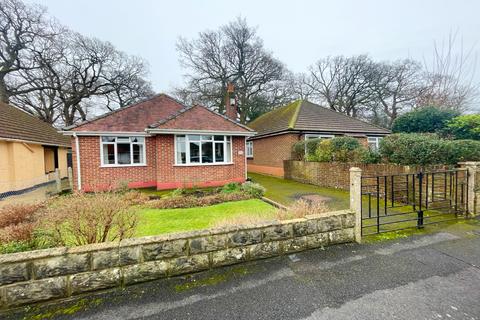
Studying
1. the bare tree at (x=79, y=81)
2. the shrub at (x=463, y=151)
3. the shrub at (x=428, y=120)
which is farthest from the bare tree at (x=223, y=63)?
the shrub at (x=463, y=151)

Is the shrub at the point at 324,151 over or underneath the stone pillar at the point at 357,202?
over

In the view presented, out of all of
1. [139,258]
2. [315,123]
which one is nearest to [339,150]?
[315,123]

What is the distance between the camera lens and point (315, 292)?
263cm

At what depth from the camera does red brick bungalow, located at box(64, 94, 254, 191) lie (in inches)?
409

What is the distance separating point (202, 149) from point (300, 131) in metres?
6.75

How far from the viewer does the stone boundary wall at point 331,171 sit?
720 cm

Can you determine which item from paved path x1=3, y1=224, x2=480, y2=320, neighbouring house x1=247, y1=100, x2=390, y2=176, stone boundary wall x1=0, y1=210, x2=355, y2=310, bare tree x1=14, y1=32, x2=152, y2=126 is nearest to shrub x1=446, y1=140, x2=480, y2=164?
paved path x1=3, y1=224, x2=480, y2=320

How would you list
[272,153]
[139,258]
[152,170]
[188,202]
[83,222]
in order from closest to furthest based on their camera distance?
[139,258] < [83,222] < [188,202] < [152,170] < [272,153]

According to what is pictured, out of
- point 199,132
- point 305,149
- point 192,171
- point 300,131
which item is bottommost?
point 192,171

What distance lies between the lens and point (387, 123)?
28.6m

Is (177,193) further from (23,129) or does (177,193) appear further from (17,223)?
(23,129)

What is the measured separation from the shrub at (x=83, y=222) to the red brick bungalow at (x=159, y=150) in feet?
23.2

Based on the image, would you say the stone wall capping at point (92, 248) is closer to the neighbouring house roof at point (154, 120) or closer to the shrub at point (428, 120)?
the neighbouring house roof at point (154, 120)

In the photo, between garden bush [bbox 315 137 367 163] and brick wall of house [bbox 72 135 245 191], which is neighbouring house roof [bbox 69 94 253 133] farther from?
garden bush [bbox 315 137 367 163]
